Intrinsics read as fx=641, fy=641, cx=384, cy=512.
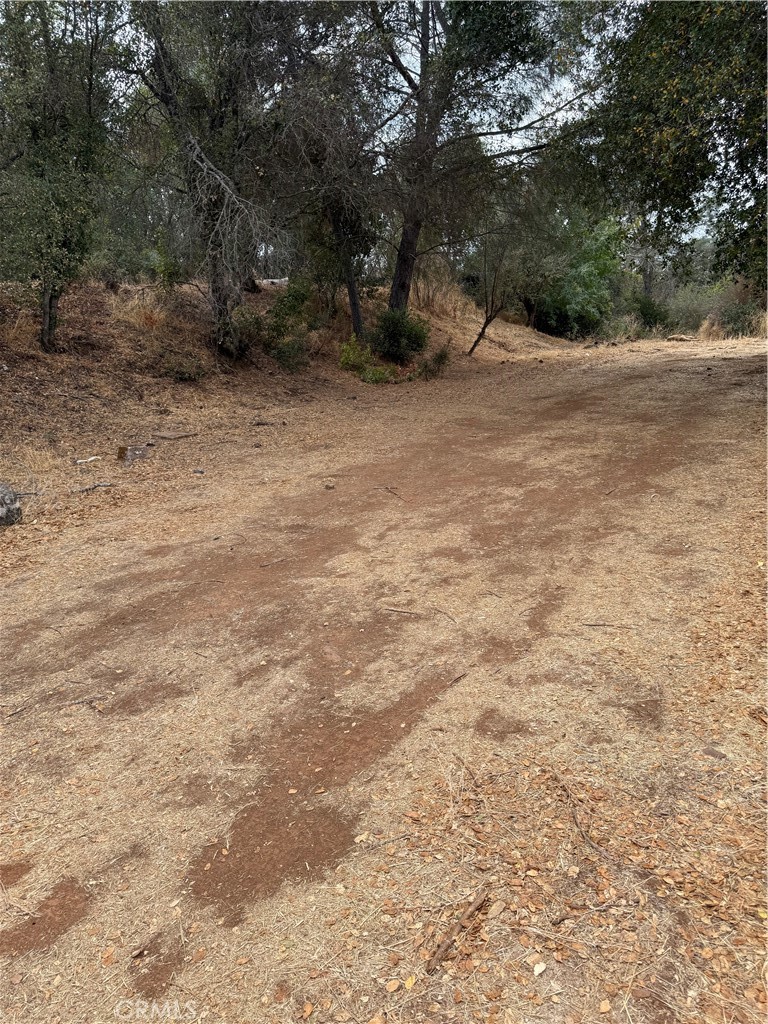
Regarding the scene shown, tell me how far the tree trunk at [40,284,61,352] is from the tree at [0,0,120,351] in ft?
1.47

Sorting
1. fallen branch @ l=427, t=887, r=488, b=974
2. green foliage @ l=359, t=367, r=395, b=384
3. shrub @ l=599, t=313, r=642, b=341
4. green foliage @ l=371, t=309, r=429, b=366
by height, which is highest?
shrub @ l=599, t=313, r=642, b=341

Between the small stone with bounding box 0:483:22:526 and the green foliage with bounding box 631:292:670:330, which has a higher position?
the green foliage with bounding box 631:292:670:330

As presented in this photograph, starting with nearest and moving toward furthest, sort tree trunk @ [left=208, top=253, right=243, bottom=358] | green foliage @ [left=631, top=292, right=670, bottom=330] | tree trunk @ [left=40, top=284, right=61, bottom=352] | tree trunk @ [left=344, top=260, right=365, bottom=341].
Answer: tree trunk @ [left=40, top=284, right=61, bottom=352]
tree trunk @ [left=208, top=253, right=243, bottom=358]
tree trunk @ [left=344, top=260, right=365, bottom=341]
green foliage @ [left=631, top=292, right=670, bottom=330]

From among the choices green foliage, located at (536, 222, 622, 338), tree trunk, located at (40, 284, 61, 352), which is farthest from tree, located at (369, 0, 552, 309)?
green foliage, located at (536, 222, 622, 338)

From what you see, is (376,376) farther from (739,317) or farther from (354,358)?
(739,317)

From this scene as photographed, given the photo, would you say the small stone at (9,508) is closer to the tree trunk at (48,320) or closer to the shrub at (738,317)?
the tree trunk at (48,320)

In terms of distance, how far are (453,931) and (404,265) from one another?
1435 cm

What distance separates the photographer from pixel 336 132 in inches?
383

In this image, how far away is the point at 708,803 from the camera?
2201 millimetres

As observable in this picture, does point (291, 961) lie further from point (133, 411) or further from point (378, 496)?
point (133, 411)

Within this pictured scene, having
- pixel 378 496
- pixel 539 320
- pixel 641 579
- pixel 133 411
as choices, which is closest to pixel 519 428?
pixel 378 496

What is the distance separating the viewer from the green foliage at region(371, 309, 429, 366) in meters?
14.0

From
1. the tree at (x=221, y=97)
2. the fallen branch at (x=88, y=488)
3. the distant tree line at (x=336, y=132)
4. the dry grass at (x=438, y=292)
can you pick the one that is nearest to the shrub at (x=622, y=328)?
the dry grass at (x=438, y=292)

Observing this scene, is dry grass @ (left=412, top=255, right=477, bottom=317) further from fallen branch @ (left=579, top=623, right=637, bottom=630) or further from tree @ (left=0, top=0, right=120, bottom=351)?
fallen branch @ (left=579, top=623, right=637, bottom=630)
